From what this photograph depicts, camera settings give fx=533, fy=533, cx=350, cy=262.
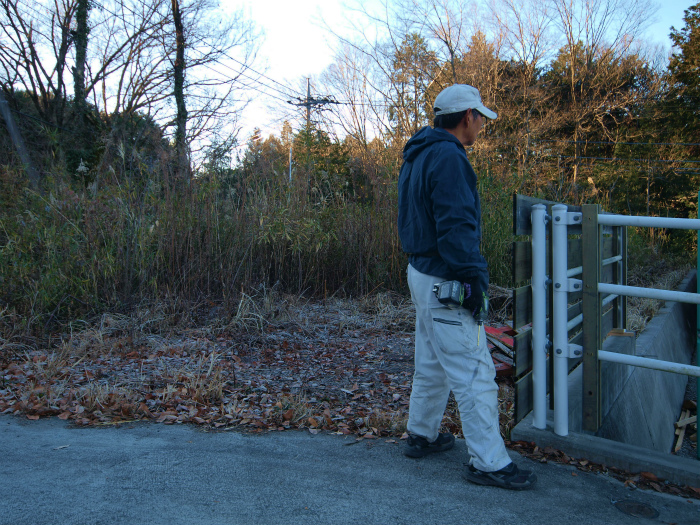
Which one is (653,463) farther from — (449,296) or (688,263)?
(688,263)

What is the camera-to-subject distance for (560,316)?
3.03 m

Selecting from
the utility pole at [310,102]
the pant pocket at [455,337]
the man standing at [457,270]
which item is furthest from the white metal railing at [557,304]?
the utility pole at [310,102]

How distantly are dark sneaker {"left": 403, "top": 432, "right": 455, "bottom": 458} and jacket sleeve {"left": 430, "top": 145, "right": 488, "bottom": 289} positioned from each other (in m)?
0.99

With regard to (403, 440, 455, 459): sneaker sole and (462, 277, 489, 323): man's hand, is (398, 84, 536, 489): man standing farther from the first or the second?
(403, 440, 455, 459): sneaker sole

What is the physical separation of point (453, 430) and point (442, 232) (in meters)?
1.58

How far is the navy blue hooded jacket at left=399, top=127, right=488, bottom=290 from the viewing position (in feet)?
8.25

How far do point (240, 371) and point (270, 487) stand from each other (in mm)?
2231

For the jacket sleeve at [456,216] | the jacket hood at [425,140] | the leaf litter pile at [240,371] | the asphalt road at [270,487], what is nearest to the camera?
the asphalt road at [270,487]

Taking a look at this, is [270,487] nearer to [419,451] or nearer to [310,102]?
[419,451]

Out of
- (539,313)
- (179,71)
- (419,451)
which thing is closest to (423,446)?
(419,451)

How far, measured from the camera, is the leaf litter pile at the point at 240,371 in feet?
11.7

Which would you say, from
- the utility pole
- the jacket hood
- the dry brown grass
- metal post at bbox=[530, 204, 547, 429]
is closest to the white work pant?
metal post at bbox=[530, 204, 547, 429]

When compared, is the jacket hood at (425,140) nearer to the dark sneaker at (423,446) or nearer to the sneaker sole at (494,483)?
the dark sneaker at (423,446)

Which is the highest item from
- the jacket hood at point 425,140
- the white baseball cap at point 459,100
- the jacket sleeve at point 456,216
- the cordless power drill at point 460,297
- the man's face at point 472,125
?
the white baseball cap at point 459,100
